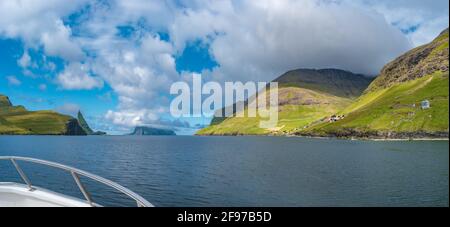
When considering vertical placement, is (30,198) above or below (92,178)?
below

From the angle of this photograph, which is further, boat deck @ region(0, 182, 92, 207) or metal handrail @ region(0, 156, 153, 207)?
boat deck @ region(0, 182, 92, 207)

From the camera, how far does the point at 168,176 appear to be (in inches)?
2623

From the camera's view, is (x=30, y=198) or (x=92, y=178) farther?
(x=30, y=198)

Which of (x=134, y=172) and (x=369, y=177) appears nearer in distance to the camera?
(x=369, y=177)

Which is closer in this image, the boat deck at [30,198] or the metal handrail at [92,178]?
the metal handrail at [92,178]

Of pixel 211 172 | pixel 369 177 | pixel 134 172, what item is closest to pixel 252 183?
pixel 211 172

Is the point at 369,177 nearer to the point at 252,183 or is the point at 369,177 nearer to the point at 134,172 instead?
the point at 252,183
